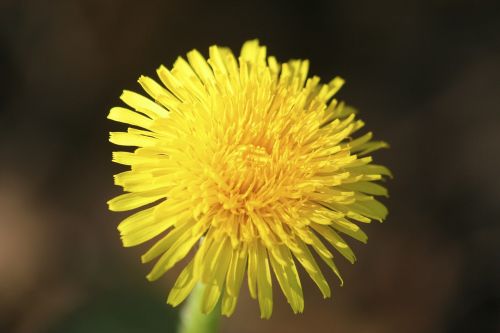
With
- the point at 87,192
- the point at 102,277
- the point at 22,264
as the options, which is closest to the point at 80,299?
the point at 102,277

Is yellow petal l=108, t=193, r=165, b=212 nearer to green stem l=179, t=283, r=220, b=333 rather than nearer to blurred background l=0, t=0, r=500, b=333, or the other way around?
green stem l=179, t=283, r=220, b=333

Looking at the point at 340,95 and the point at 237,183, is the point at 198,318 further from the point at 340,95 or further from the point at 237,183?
the point at 340,95

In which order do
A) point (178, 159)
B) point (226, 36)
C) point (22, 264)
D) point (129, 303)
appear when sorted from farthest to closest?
point (226, 36) → point (22, 264) → point (129, 303) → point (178, 159)

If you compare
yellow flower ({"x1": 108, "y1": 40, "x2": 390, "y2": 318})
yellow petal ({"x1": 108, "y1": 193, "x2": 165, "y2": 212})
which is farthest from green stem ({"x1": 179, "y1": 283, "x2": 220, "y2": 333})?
yellow petal ({"x1": 108, "y1": 193, "x2": 165, "y2": 212})

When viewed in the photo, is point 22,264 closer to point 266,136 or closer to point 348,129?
point 266,136

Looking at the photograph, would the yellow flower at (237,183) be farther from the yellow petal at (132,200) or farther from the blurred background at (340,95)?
the blurred background at (340,95)

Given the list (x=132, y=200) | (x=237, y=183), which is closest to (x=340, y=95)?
(x=237, y=183)

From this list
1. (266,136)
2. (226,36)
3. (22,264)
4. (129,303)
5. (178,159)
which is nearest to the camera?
(178,159)
